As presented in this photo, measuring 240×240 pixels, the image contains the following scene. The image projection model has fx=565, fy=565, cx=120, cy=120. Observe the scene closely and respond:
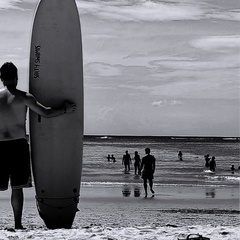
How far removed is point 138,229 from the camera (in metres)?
6.44

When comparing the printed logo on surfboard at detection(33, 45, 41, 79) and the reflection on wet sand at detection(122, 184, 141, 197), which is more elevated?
the printed logo on surfboard at detection(33, 45, 41, 79)

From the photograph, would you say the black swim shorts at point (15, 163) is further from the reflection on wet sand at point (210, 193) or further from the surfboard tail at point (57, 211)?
the reflection on wet sand at point (210, 193)

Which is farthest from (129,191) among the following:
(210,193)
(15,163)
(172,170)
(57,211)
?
(172,170)

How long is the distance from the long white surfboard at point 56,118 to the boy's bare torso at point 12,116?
2.46 ft

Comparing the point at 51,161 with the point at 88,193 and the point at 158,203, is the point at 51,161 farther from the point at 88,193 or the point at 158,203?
the point at 88,193

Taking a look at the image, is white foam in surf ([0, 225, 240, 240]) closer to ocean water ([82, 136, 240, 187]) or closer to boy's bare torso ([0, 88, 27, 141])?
boy's bare torso ([0, 88, 27, 141])

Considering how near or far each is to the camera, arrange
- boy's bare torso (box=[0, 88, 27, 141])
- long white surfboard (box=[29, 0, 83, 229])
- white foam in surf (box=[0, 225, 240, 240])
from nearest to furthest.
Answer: white foam in surf (box=[0, 225, 240, 240])
boy's bare torso (box=[0, 88, 27, 141])
long white surfboard (box=[29, 0, 83, 229])

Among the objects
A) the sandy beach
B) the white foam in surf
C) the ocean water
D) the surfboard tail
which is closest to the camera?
the white foam in surf

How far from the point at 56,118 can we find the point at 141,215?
6602mm

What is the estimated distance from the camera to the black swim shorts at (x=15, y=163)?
6.27 metres

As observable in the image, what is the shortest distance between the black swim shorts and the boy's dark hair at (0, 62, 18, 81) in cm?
71

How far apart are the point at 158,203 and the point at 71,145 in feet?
29.6

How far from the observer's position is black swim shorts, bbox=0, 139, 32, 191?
6270 mm

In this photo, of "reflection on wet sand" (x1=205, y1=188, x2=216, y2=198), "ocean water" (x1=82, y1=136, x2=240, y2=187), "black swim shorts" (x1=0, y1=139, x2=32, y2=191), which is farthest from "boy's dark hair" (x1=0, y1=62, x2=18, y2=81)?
"ocean water" (x1=82, y1=136, x2=240, y2=187)
